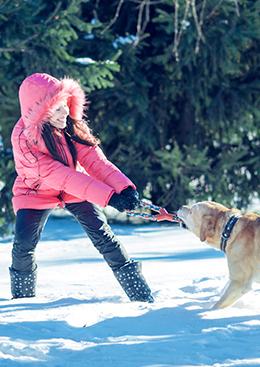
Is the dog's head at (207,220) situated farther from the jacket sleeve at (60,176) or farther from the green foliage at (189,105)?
the green foliage at (189,105)

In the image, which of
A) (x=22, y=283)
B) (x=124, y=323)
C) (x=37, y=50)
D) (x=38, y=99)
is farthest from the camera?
(x=37, y=50)

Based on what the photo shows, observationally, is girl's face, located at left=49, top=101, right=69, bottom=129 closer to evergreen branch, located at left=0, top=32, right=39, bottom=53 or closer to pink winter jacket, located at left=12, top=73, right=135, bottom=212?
pink winter jacket, located at left=12, top=73, right=135, bottom=212

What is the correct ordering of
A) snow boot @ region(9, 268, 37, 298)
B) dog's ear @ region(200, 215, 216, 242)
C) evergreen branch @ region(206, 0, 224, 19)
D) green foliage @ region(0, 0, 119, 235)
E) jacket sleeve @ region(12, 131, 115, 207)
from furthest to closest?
evergreen branch @ region(206, 0, 224, 19) < green foliage @ region(0, 0, 119, 235) < snow boot @ region(9, 268, 37, 298) < dog's ear @ region(200, 215, 216, 242) < jacket sleeve @ region(12, 131, 115, 207)

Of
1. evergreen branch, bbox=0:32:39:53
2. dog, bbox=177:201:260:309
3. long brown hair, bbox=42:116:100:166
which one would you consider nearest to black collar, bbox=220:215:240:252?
dog, bbox=177:201:260:309

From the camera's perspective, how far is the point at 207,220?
6035mm

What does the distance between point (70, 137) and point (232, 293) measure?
5.41 feet

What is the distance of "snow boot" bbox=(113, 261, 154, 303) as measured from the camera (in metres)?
6.01

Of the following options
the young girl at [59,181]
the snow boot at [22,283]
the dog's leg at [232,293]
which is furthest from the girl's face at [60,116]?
the dog's leg at [232,293]

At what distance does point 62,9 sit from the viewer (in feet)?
32.3

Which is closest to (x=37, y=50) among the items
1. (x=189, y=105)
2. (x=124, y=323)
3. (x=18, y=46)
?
(x=18, y=46)

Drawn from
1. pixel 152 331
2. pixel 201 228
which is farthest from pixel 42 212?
pixel 152 331

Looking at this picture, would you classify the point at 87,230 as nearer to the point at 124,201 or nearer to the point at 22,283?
the point at 124,201

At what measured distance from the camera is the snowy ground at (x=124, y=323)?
435 cm

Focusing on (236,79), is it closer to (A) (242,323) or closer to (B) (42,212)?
(B) (42,212)
